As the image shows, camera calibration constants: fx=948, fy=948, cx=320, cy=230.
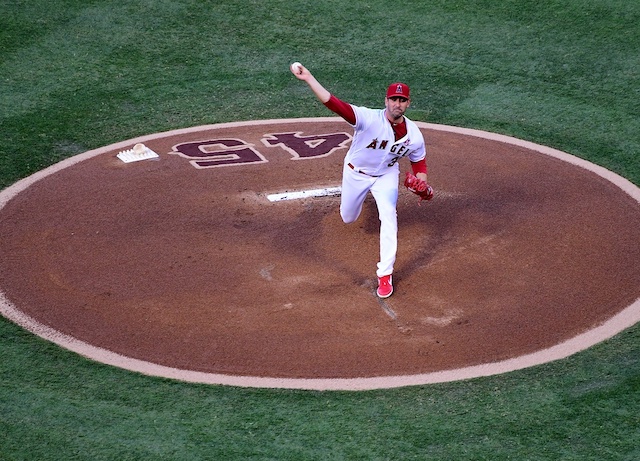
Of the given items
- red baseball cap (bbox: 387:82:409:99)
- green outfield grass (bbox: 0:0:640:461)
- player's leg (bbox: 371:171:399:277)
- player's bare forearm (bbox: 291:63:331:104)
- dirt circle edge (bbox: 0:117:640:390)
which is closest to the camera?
green outfield grass (bbox: 0:0:640:461)

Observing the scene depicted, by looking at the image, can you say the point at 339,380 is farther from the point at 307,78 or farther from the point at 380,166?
the point at 307,78

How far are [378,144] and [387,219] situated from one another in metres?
0.65

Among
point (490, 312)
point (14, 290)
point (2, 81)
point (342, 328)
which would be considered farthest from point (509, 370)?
point (2, 81)

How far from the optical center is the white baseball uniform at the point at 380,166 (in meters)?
8.00

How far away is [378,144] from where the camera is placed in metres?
8.17

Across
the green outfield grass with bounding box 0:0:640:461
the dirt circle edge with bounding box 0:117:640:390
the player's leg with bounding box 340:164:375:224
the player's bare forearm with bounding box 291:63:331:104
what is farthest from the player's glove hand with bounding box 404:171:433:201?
the green outfield grass with bounding box 0:0:640:461

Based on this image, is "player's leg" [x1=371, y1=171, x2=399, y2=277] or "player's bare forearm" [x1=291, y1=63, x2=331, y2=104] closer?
"player's bare forearm" [x1=291, y1=63, x2=331, y2=104]

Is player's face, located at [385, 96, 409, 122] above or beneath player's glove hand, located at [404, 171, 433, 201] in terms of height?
above

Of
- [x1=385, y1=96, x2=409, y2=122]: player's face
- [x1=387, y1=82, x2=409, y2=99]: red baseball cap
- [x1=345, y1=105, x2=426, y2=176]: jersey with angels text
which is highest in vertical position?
[x1=387, y1=82, x2=409, y2=99]: red baseball cap

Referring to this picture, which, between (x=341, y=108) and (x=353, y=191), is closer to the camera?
(x=341, y=108)

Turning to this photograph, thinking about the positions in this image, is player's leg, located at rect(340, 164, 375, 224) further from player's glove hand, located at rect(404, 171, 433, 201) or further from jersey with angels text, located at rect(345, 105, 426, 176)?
player's glove hand, located at rect(404, 171, 433, 201)

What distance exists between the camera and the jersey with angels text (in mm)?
8016

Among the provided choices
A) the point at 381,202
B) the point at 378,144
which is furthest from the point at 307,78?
the point at 381,202

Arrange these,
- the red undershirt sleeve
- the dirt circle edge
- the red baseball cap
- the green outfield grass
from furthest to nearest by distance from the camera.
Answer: the red baseball cap
the red undershirt sleeve
the dirt circle edge
the green outfield grass
